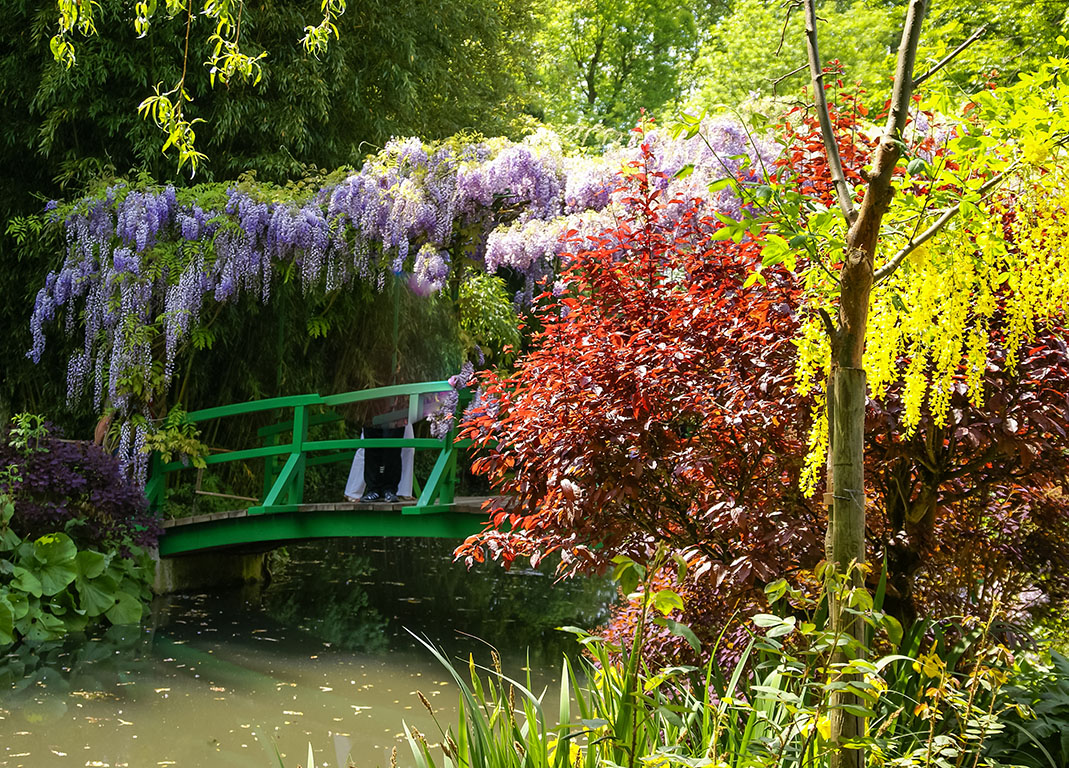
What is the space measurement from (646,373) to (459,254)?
5302 mm

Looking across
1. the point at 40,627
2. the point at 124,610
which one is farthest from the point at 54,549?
the point at 124,610

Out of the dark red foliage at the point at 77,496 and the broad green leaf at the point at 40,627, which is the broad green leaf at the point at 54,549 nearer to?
the dark red foliage at the point at 77,496

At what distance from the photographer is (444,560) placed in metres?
12.0

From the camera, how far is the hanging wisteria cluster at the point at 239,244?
7.94 meters

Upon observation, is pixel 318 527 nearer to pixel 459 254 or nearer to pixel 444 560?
pixel 459 254

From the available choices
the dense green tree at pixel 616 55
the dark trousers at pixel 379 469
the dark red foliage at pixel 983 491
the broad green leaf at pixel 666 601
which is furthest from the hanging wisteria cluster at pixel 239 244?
the dense green tree at pixel 616 55

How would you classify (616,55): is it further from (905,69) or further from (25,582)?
(905,69)

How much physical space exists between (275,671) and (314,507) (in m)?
1.81

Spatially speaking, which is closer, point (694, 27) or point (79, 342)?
point (79, 342)

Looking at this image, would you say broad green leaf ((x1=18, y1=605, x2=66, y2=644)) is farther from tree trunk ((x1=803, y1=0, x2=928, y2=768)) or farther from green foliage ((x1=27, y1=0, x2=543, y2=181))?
tree trunk ((x1=803, y1=0, x2=928, y2=768))

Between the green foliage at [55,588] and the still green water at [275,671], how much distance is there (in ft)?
0.75

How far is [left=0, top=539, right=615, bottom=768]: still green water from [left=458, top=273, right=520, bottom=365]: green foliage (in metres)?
2.19

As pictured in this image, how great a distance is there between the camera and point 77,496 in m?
7.40

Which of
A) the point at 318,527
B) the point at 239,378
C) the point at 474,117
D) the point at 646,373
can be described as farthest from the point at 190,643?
the point at 474,117
